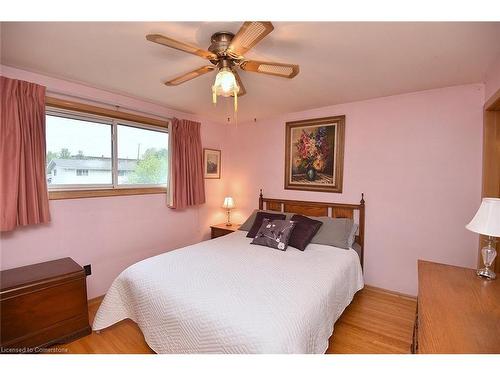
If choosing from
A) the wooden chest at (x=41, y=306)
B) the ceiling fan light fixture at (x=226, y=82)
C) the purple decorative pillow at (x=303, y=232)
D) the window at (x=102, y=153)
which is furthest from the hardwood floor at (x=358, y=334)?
the ceiling fan light fixture at (x=226, y=82)

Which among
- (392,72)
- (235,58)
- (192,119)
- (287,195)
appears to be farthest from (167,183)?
(392,72)

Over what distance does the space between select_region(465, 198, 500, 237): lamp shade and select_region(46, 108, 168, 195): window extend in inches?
120

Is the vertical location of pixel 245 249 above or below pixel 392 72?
below

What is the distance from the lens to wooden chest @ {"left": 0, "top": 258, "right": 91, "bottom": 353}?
1649 millimetres

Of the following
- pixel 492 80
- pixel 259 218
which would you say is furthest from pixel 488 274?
pixel 259 218

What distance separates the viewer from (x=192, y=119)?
11.2ft

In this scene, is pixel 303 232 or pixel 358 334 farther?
pixel 303 232

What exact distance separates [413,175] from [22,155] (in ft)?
11.8

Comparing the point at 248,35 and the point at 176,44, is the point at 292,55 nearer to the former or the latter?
the point at 248,35

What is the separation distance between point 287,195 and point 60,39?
8.98 ft

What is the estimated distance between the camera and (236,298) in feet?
4.75
